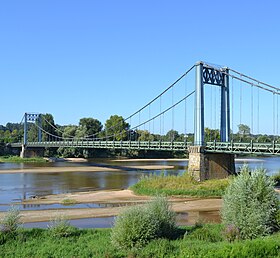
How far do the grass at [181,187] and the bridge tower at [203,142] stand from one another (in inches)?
65.7

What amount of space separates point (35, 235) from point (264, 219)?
27.2 ft

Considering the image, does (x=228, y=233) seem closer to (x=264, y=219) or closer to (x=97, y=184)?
(x=264, y=219)

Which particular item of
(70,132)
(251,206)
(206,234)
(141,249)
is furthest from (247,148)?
(70,132)

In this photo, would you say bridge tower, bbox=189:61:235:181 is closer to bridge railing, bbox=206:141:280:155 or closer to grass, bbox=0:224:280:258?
bridge railing, bbox=206:141:280:155

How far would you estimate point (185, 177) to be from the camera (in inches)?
1401

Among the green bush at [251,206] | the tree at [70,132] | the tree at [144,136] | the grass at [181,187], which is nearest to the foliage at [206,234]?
the green bush at [251,206]

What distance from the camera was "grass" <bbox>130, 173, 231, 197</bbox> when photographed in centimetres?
3070

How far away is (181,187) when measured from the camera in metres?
32.5

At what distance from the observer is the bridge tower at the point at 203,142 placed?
122 feet

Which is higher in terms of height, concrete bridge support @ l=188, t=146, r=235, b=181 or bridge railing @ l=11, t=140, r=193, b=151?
bridge railing @ l=11, t=140, r=193, b=151

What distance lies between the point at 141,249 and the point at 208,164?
2613cm

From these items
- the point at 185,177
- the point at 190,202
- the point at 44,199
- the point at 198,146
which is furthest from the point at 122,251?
the point at 198,146

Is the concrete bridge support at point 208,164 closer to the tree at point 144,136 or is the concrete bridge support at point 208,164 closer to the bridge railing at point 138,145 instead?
the bridge railing at point 138,145

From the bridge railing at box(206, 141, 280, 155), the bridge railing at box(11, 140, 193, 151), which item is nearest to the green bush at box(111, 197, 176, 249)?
the bridge railing at box(206, 141, 280, 155)
